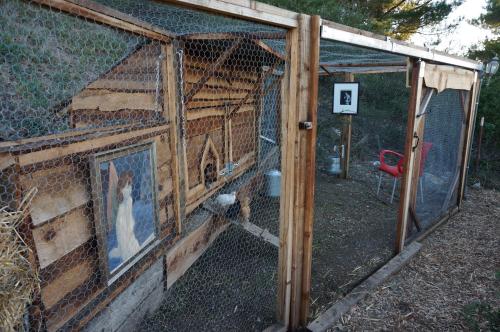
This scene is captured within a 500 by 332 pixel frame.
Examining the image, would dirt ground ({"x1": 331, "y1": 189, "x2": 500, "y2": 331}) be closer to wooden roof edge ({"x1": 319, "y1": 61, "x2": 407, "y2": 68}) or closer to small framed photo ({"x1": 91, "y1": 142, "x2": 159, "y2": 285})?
small framed photo ({"x1": 91, "y1": 142, "x2": 159, "y2": 285})

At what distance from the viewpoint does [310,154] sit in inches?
91.0

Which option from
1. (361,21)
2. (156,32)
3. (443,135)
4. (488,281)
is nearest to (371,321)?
(488,281)

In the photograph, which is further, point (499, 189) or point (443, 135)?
point (499, 189)

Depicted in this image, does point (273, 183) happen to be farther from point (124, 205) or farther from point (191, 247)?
point (124, 205)

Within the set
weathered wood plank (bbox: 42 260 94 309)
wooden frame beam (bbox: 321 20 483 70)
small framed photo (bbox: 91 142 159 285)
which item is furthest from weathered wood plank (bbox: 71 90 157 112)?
wooden frame beam (bbox: 321 20 483 70)

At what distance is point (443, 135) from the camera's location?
5105 mm

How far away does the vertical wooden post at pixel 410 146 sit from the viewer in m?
3.44

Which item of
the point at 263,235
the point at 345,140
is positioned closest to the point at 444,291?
the point at 263,235

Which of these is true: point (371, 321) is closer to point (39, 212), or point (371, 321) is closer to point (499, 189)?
point (39, 212)

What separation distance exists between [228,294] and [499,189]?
6.25 m

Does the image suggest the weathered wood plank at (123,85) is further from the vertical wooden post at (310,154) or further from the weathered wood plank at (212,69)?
the vertical wooden post at (310,154)

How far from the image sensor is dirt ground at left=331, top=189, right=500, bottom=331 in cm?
281

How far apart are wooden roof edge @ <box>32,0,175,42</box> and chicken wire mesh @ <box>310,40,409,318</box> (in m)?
1.61

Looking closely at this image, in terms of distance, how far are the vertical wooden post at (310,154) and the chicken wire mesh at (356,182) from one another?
1.78 feet
